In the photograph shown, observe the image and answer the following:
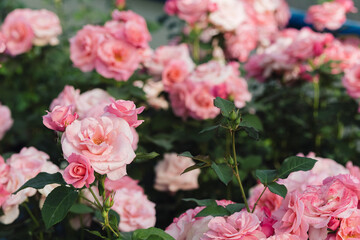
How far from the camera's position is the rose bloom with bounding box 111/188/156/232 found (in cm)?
134

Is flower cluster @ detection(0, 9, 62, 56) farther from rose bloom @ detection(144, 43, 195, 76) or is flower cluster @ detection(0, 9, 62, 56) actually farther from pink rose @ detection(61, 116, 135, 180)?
pink rose @ detection(61, 116, 135, 180)

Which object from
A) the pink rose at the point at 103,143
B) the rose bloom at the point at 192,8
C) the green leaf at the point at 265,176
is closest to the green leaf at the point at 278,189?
the green leaf at the point at 265,176

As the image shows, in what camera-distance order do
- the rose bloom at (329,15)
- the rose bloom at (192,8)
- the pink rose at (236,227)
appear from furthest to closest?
the rose bloom at (329,15)
the rose bloom at (192,8)
the pink rose at (236,227)

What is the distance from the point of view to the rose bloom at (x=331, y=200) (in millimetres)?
902

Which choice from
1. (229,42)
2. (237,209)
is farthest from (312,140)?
(237,209)

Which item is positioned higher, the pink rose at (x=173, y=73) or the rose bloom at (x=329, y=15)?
the rose bloom at (x=329, y=15)

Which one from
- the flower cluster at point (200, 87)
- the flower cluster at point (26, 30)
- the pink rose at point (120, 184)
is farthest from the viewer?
the flower cluster at point (26, 30)

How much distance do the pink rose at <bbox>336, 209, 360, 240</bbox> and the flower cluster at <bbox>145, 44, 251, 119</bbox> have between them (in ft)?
2.85

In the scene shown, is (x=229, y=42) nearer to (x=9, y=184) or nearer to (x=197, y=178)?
(x=197, y=178)

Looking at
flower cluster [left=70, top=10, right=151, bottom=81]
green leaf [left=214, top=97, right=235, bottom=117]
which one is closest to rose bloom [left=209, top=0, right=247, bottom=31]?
flower cluster [left=70, top=10, right=151, bottom=81]

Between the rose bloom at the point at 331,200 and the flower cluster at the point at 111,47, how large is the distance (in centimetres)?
88

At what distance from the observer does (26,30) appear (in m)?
2.02

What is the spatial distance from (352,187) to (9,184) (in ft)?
2.40

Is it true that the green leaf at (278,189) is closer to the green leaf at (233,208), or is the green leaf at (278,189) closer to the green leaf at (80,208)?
the green leaf at (233,208)
